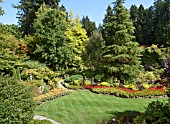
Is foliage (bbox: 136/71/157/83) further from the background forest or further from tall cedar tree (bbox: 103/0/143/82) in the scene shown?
tall cedar tree (bbox: 103/0/143/82)

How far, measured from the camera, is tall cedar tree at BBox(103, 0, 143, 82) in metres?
22.9

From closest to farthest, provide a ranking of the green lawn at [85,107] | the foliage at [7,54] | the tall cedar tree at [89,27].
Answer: the green lawn at [85,107] → the foliage at [7,54] → the tall cedar tree at [89,27]

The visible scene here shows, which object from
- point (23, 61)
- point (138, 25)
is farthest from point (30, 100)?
point (138, 25)

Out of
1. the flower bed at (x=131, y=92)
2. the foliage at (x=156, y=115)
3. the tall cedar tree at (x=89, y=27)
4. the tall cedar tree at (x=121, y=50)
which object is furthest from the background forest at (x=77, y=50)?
the tall cedar tree at (x=89, y=27)

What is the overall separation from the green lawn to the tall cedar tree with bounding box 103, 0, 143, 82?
5.40 meters

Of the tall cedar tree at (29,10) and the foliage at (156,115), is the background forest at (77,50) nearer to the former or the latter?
the tall cedar tree at (29,10)

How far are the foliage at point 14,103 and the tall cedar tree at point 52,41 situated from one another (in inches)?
737

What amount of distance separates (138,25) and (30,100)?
3961 centimetres

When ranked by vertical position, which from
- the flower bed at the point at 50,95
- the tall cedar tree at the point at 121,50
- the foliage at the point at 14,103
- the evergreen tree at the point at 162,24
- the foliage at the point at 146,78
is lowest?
the flower bed at the point at 50,95

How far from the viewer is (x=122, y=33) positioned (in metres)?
22.9

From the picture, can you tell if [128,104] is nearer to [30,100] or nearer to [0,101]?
[30,100]

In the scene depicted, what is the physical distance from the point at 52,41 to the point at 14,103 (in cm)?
1989

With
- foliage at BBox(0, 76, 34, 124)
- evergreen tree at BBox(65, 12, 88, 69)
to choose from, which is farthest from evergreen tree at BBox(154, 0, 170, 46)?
foliage at BBox(0, 76, 34, 124)

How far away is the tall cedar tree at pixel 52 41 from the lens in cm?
2781
